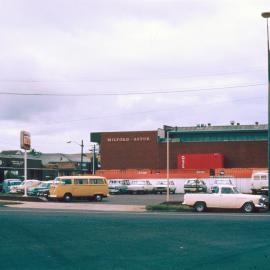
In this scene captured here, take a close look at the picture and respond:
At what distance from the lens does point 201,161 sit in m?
75.2

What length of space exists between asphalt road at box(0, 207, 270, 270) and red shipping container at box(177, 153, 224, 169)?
179ft

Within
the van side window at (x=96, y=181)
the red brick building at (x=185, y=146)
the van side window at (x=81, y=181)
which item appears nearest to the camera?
the van side window at (x=81, y=181)

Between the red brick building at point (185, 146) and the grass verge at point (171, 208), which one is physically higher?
the red brick building at point (185, 146)

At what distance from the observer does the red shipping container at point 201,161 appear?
74312mm

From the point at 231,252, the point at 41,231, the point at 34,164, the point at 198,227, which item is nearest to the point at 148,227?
the point at 198,227

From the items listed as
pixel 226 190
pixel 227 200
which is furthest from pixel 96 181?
pixel 227 200

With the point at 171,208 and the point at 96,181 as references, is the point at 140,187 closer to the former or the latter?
the point at 96,181

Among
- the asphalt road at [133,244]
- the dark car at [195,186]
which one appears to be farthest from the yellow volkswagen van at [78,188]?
the asphalt road at [133,244]

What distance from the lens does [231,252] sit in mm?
12422

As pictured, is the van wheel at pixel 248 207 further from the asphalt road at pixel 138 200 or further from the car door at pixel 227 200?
the asphalt road at pixel 138 200

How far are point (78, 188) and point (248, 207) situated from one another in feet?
48.4

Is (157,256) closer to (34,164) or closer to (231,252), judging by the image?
(231,252)

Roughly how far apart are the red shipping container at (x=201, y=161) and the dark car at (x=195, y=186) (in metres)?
18.5

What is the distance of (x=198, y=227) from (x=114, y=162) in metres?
64.4
